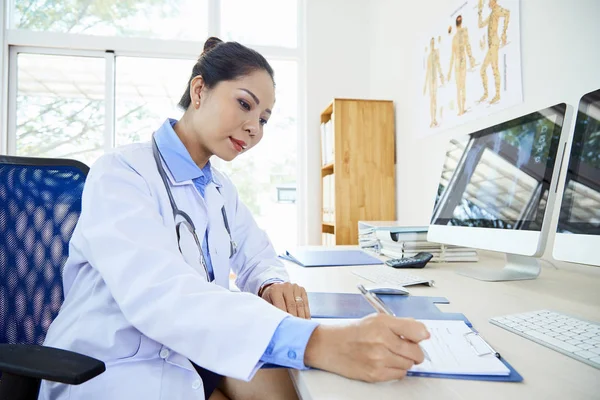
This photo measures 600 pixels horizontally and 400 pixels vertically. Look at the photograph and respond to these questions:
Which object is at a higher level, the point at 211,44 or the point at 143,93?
the point at 143,93

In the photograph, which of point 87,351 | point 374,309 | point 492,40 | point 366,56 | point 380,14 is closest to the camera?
point 87,351

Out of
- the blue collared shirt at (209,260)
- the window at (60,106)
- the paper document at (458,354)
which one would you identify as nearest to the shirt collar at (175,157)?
the blue collared shirt at (209,260)

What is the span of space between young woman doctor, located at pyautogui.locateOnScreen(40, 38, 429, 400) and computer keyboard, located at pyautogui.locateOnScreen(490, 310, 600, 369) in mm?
245

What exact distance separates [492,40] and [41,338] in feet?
5.95

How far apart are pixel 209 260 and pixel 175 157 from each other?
0.81ft

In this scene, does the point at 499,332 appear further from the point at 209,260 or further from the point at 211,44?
the point at 211,44

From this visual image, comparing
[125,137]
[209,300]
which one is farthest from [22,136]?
[209,300]

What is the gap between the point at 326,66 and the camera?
3.13 metres

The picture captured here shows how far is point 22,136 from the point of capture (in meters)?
2.92

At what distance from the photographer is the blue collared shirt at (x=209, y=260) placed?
532 mm

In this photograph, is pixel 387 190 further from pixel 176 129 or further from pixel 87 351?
pixel 87 351

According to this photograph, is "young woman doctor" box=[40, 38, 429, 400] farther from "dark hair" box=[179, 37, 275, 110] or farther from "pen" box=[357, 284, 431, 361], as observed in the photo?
"pen" box=[357, 284, 431, 361]

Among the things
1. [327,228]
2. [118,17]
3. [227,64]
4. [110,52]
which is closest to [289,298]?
[227,64]

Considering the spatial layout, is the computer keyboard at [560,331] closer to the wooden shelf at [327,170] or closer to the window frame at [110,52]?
the wooden shelf at [327,170]
